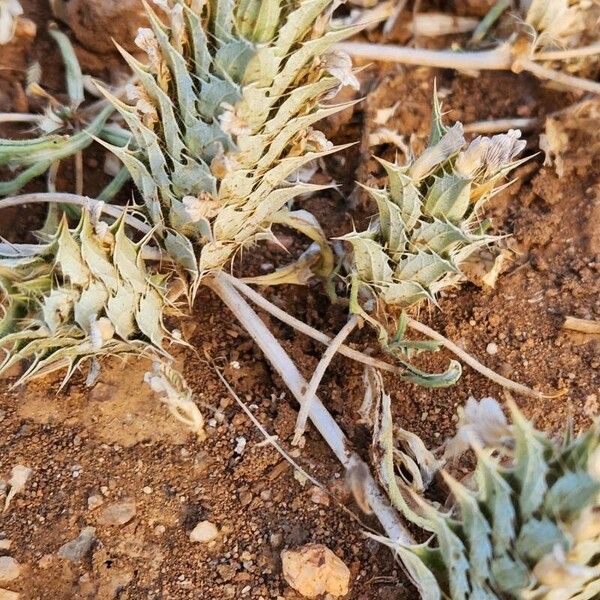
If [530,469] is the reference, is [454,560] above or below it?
below

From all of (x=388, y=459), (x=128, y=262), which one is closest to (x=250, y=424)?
(x=388, y=459)

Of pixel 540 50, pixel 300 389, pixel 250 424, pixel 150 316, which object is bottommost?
pixel 250 424

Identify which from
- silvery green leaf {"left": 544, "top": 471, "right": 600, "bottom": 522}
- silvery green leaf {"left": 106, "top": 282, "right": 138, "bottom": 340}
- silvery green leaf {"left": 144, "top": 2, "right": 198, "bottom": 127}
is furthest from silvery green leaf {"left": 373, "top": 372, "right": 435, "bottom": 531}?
silvery green leaf {"left": 144, "top": 2, "right": 198, "bottom": 127}

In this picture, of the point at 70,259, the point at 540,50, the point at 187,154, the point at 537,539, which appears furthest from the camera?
the point at 540,50

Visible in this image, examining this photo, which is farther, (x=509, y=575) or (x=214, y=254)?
(x=214, y=254)

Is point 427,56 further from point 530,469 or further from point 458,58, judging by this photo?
point 530,469

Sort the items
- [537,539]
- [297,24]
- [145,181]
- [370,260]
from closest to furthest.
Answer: [537,539] → [297,24] → [145,181] → [370,260]

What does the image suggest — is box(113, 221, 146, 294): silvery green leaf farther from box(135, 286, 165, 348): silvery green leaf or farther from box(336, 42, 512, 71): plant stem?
box(336, 42, 512, 71): plant stem
